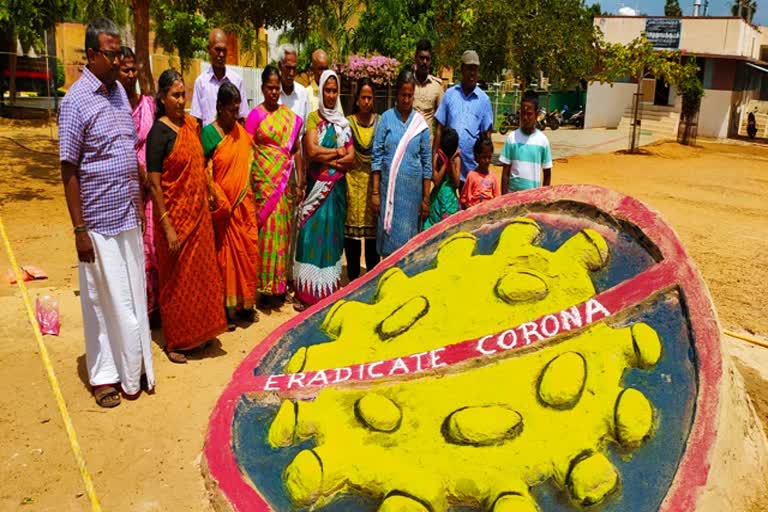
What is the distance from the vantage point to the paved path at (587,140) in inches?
748

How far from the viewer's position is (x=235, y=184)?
436cm

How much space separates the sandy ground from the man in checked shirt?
236 mm

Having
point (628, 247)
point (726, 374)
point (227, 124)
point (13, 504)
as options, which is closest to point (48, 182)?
point (227, 124)

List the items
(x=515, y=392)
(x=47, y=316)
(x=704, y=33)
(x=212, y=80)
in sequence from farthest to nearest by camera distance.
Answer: (x=704, y=33)
(x=212, y=80)
(x=47, y=316)
(x=515, y=392)

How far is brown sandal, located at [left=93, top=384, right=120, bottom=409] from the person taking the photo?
357 centimetres

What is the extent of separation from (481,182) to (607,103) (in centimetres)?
Answer: 2434

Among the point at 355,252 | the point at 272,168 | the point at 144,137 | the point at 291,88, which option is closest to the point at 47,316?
the point at 144,137

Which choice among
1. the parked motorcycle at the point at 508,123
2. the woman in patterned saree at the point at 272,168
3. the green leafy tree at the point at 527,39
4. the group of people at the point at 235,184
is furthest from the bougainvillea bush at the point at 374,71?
the woman in patterned saree at the point at 272,168

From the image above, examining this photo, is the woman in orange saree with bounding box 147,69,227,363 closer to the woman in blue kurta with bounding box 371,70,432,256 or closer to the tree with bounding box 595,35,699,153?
the woman in blue kurta with bounding box 371,70,432,256

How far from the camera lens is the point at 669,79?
17.8m

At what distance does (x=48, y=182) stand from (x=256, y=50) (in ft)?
40.4

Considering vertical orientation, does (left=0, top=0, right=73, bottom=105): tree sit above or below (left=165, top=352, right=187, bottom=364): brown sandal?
above

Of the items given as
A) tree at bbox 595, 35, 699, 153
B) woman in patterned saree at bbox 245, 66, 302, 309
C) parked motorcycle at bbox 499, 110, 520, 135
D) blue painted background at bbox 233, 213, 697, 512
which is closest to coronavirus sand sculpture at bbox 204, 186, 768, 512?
blue painted background at bbox 233, 213, 697, 512

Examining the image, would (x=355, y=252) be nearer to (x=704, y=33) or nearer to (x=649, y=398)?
(x=649, y=398)
